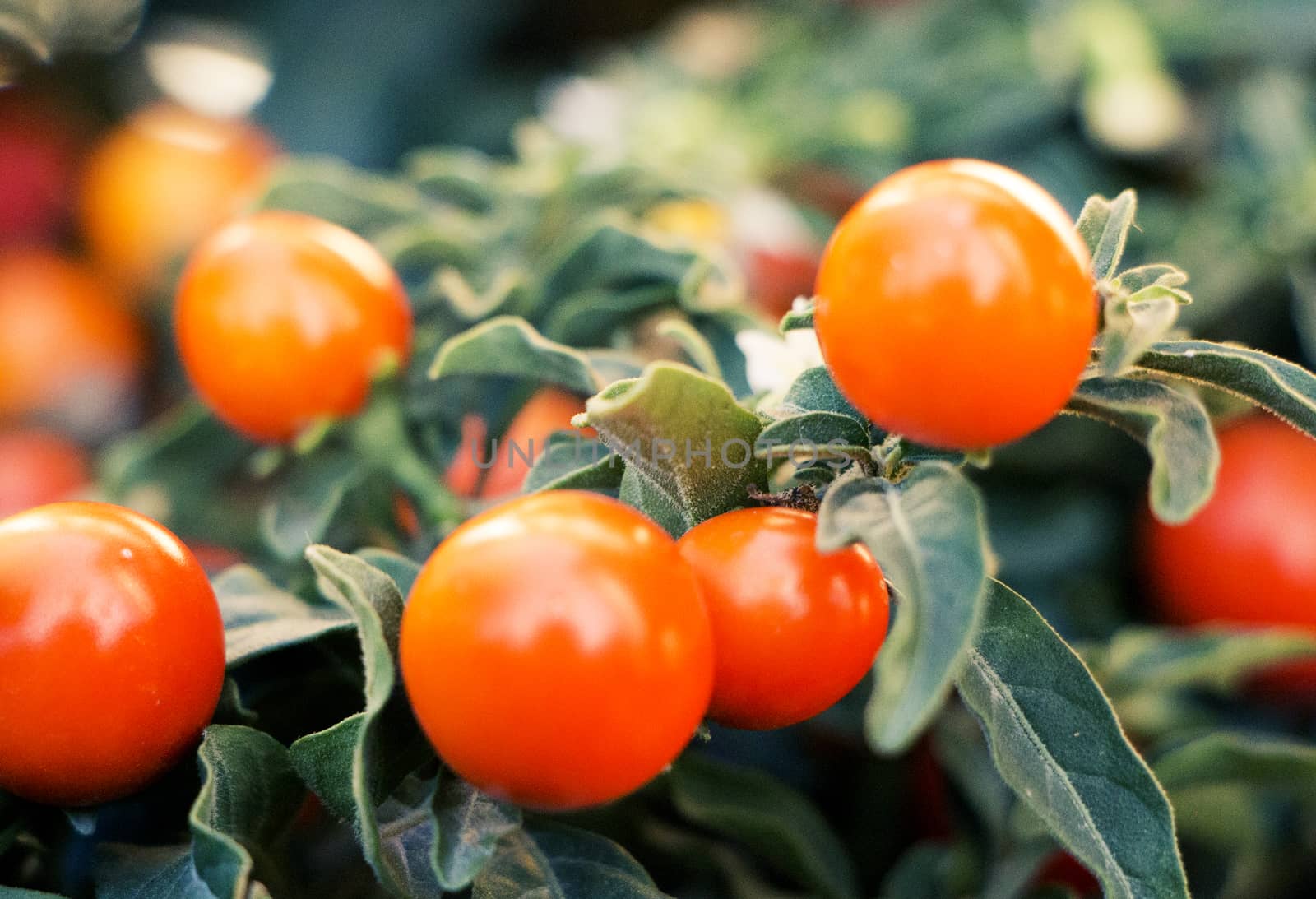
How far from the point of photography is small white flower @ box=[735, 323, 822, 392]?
13.8 inches

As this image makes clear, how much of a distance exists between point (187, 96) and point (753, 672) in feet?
3.23

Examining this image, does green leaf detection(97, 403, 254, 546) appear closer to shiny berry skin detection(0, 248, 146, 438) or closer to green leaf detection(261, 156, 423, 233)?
green leaf detection(261, 156, 423, 233)

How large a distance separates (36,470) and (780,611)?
70 centimetres

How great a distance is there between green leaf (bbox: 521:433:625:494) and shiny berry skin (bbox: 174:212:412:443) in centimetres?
14

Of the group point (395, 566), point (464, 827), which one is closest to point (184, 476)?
point (395, 566)

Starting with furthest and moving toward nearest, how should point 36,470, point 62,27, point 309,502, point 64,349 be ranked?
point 62,27 → point 64,349 → point 36,470 → point 309,502

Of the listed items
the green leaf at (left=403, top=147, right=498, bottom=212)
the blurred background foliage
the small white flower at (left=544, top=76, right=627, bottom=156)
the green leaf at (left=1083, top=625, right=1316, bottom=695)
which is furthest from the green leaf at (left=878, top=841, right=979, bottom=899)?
the small white flower at (left=544, top=76, right=627, bottom=156)

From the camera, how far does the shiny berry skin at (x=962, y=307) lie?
24cm

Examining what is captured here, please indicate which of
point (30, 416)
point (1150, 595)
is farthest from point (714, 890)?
point (30, 416)

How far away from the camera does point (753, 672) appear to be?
11.0 inches

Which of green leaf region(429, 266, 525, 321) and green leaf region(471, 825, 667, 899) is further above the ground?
green leaf region(429, 266, 525, 321)

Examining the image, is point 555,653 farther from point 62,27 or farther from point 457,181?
point 62,27

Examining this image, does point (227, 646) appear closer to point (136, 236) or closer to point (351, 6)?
point (136, 236)

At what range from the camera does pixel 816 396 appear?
0.31 metres
